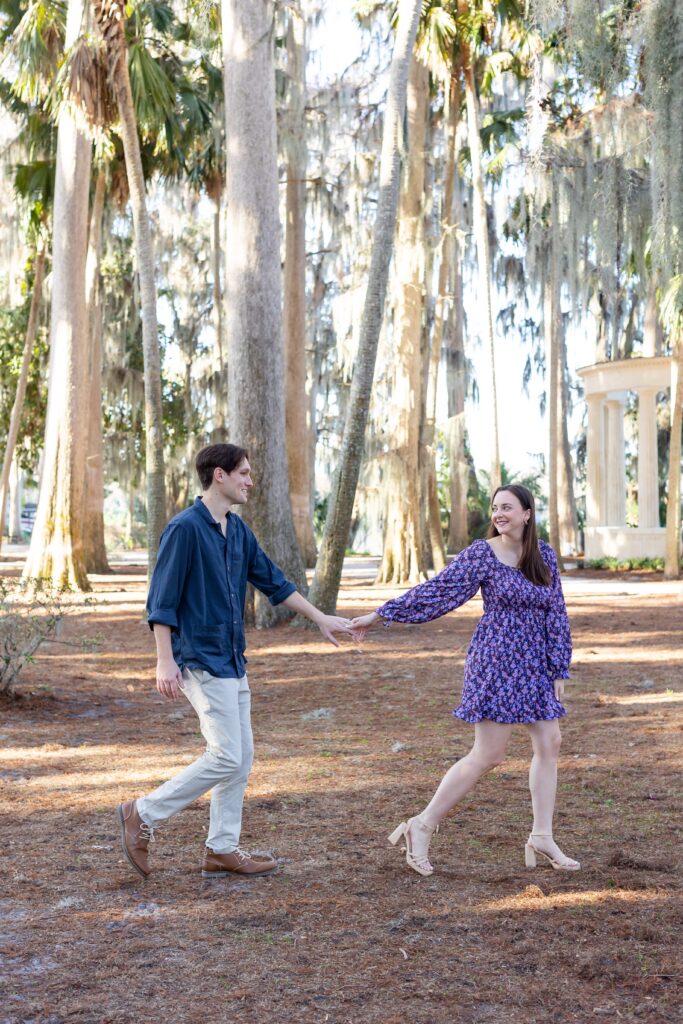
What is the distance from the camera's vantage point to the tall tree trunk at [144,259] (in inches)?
522

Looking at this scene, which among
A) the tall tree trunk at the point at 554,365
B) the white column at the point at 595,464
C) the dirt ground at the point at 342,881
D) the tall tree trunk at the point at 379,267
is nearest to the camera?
the dirt ground at the point at 342,881

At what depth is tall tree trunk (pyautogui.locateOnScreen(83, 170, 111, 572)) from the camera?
2034cm

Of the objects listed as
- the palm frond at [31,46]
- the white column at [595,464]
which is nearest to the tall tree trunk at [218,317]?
the palm frond at [31,46]

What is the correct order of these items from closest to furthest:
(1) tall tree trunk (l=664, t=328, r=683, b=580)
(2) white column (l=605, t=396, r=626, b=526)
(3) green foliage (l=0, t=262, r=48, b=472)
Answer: (1) tall tree trunk (l=664, t=328, r=683, b=580)
(2) white column (l=605, t=396, r=626, b=526)
(3) green foliage (l=0, t=262, r=48, b=472)

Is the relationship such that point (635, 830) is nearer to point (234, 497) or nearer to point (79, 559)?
point (234, 497)

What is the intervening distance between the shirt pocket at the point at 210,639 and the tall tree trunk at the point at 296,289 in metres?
14.7

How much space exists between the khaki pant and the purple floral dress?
2.18 feet

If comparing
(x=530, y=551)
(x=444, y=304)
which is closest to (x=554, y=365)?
(x=444, y=304)

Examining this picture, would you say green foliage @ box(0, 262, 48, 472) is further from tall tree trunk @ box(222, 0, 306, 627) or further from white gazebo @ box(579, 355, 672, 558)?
tall tree trunk @ box(222, 0, 306, 627)

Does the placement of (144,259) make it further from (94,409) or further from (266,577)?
(266,577)

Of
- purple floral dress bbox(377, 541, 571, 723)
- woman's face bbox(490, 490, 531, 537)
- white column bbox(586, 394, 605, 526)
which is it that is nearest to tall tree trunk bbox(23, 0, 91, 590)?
white column bbox(586, 394, 605, 526)

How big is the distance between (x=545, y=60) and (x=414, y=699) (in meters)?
14.3

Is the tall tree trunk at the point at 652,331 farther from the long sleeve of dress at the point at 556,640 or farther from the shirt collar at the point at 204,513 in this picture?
the shirt collar at the point at 204,513

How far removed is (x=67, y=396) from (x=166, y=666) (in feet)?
44.8
